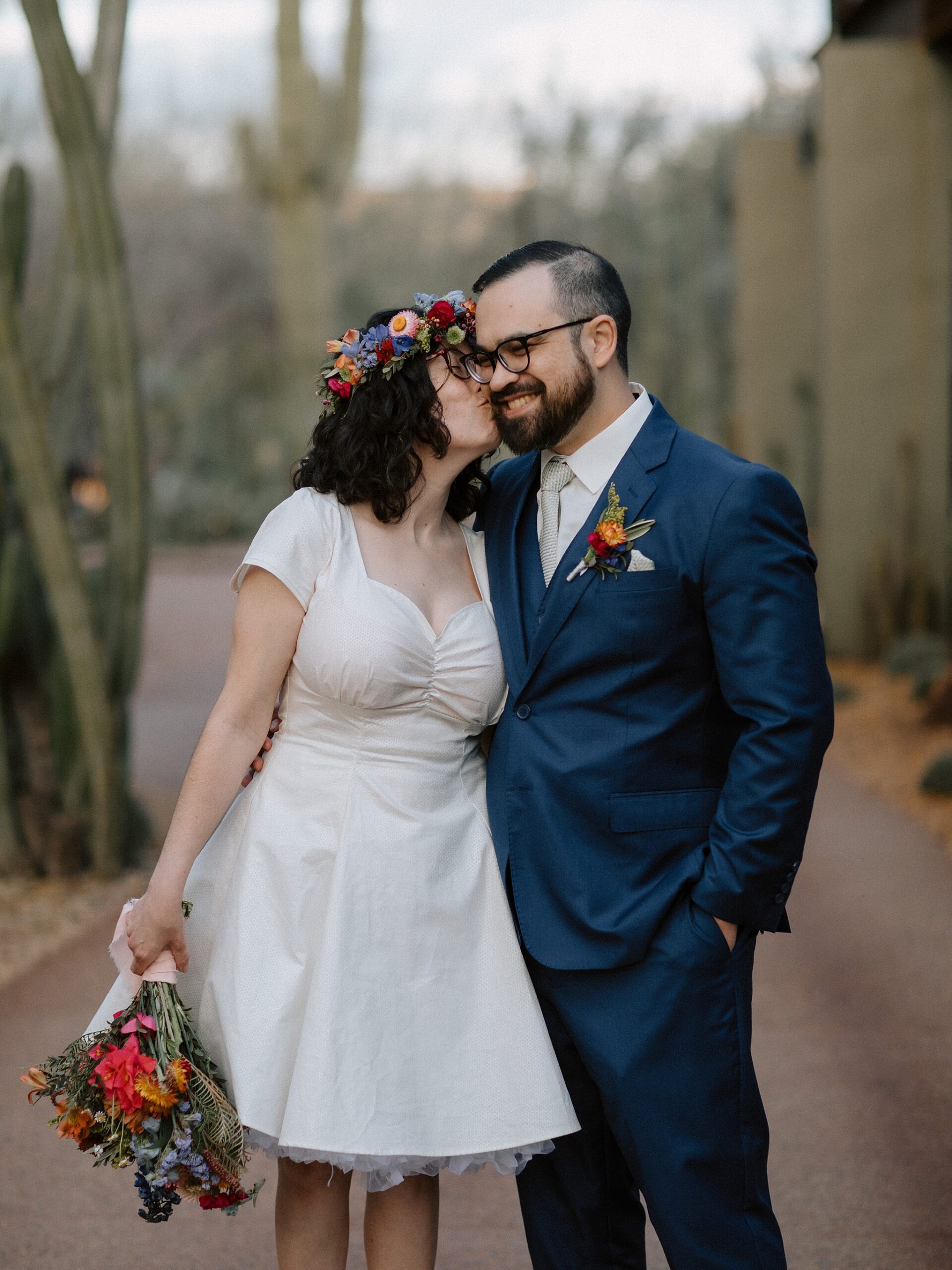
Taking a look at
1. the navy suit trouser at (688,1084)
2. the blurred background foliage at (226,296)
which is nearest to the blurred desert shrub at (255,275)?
the blurred background foliage at (226,296)

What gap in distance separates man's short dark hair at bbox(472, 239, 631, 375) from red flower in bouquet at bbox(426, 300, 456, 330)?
0.09m

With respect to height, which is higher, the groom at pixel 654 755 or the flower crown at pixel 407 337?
the flower crown at pixel 407 337

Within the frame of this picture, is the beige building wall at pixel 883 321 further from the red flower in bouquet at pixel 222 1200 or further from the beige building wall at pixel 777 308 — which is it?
the red flower in bouquet at pixel 222 1200

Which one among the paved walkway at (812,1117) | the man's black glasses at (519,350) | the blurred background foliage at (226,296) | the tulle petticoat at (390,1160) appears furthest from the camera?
the blurred background foliage at (226,296)

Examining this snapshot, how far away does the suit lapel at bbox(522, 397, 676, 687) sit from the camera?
2510 millimetres

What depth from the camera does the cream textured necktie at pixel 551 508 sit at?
2656mm

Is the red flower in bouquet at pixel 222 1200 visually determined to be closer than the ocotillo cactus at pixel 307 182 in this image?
Yes

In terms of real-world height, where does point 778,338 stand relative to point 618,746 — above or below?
below

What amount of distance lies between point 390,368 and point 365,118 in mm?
13850

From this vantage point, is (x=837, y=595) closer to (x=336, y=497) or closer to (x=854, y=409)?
(x=854, y=409)

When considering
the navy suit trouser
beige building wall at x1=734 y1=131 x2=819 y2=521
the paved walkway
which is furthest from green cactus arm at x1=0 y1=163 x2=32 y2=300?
beige building wall at x1=734 y1=131 x2=819 y2=521

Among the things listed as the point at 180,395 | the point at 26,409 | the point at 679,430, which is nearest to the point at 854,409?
the point at 26,409

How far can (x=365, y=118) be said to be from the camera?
15.4 metres

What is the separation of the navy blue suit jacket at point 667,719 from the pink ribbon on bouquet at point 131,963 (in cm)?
66
